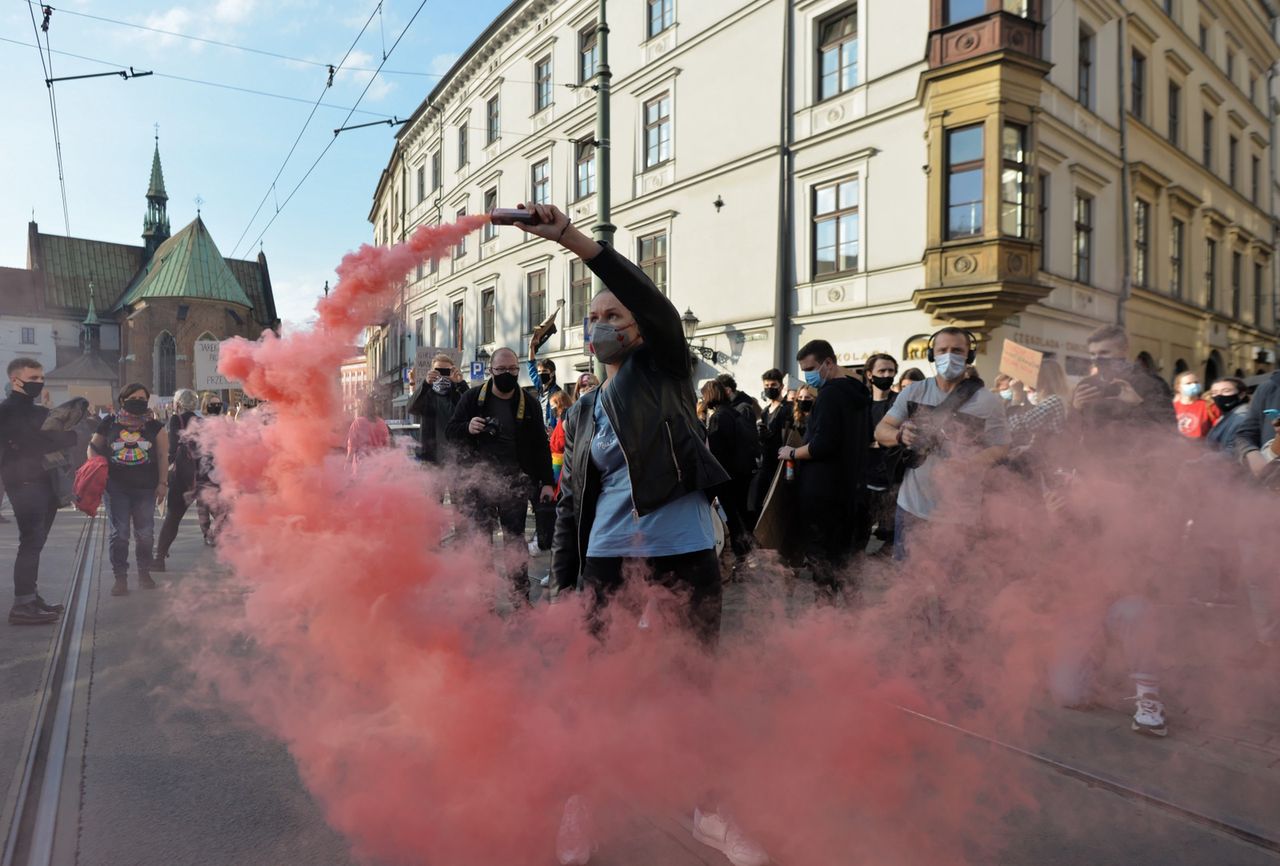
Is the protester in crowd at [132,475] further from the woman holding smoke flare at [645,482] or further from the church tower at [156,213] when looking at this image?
the church tower at [156,213]

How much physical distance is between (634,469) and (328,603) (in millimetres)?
1579

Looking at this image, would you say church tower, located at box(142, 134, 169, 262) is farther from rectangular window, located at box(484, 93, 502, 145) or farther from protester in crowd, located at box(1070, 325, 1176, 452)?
protester in crowd, located at box(1070, 325, 1176, 452)

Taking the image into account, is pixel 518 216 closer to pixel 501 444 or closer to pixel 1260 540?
pixel 501 444

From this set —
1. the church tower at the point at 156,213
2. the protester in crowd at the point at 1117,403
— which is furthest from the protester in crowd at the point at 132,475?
the church tower at the point at 156,213

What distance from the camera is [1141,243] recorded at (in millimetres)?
18828

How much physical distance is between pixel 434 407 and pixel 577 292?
18.2 m

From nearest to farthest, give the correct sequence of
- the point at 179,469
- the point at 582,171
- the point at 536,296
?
the point at 179,469, the point at 582,171, the point at 536,296

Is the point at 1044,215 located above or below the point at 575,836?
above

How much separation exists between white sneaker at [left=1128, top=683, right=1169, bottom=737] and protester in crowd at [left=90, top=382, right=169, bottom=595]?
7521mm

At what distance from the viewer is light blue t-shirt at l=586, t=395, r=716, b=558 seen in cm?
268

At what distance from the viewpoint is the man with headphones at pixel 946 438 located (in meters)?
4.03

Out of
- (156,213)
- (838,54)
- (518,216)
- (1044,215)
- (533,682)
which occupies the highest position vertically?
(156,213)

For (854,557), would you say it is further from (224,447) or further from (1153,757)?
(224,447)

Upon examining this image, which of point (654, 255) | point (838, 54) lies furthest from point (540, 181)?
point (838, 54)
